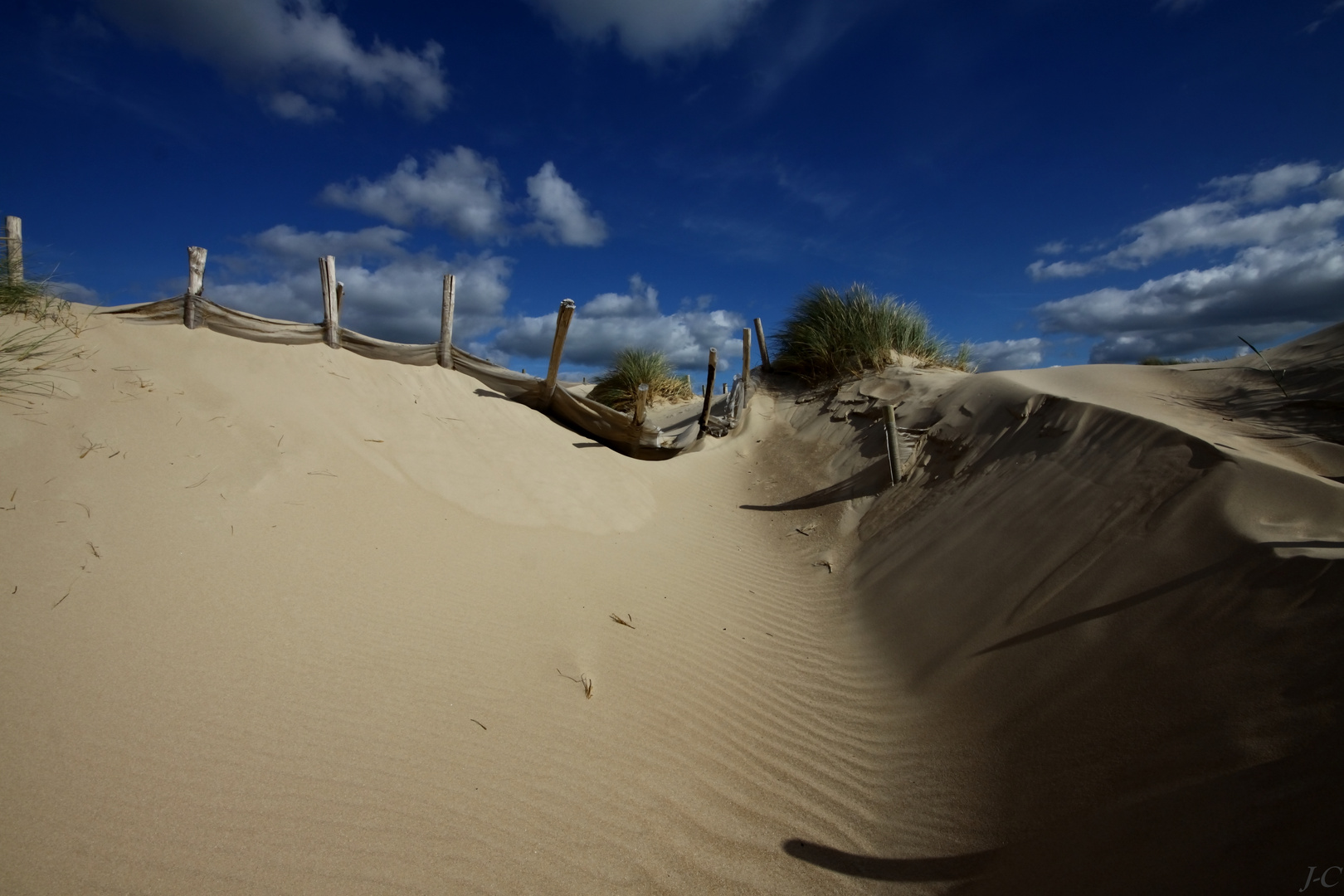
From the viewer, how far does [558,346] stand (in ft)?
31.6

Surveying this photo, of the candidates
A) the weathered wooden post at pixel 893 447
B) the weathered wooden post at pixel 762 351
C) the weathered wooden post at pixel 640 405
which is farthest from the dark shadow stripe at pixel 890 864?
the weathered wooden post at pixel 762 351

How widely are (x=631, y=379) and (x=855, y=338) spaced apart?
5.99 meters

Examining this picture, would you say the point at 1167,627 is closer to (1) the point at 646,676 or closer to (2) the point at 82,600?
(1) the point at 646,676

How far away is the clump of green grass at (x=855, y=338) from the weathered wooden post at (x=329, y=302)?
9.39 m

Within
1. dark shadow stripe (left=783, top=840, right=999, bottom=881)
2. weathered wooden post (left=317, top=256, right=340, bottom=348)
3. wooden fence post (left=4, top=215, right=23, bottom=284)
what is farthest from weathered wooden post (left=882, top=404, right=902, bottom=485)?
wooden fence post (left=4, top=215, right=23, bottom=284)

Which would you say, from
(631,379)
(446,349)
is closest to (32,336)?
(446,349)

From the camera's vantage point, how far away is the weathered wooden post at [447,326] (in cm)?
890

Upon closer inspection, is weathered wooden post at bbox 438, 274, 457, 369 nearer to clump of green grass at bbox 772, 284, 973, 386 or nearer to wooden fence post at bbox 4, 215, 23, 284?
wooden fence post at bbox 4, 215, 23, 284

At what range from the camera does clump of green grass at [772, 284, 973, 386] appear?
41.8 ft

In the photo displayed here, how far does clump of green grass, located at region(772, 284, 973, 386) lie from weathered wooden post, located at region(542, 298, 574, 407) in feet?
20.6

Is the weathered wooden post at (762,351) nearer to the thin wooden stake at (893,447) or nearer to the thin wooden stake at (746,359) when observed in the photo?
the thin wooden stake at (746,359)

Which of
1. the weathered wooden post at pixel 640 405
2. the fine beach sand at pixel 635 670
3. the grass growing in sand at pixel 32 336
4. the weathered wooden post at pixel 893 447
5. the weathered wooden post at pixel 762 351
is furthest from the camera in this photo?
the weathered wooden post at pixel 762 351

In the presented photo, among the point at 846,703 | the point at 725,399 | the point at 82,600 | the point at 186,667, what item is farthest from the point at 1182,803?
the point at 725,399

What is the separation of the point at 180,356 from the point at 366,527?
9.90 feet
